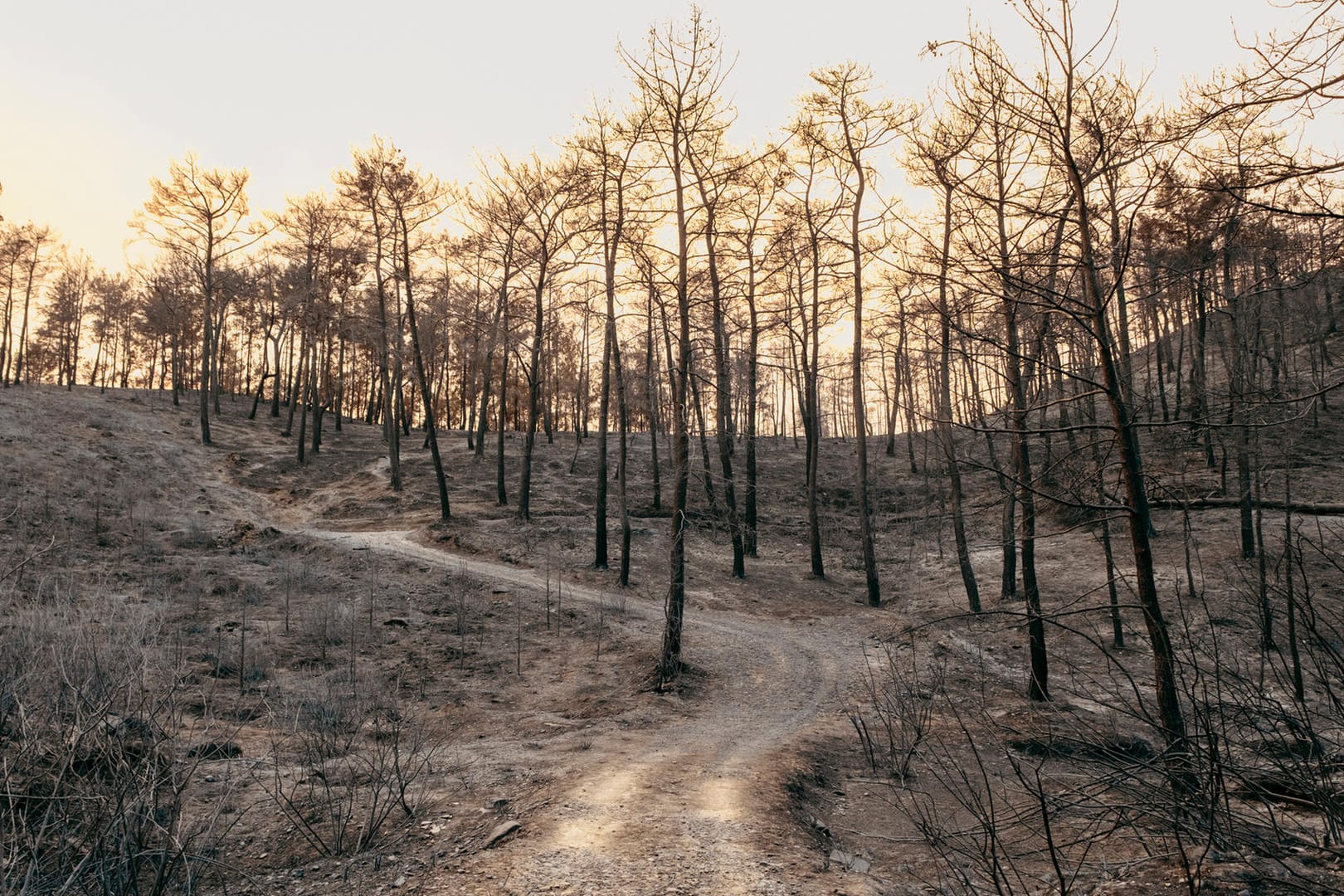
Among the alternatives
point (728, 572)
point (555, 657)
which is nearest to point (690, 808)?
point (555, 657)

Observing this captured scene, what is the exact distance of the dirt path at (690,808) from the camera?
5.71 m

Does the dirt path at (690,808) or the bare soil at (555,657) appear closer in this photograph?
the dirt path at (690,808)

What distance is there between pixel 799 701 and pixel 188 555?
17.3 meters

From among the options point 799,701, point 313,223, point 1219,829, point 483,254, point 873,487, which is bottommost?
point 799,701

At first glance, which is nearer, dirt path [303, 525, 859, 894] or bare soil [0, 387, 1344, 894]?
dirt path [303, 525, 859, 894]

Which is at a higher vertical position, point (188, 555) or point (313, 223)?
point (313, 223)

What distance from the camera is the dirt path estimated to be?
5.71 meters

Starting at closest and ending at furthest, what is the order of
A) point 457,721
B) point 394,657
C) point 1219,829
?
1. point 1219,829
2. point 457,721
3. point 394,657

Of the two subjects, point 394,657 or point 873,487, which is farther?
point 873,487

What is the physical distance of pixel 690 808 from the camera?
23.5ft

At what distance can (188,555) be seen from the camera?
62.5ft

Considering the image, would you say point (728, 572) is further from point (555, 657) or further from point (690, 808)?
point (690, 808)

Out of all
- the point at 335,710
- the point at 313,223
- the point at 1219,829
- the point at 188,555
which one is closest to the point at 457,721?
the point at 335,710

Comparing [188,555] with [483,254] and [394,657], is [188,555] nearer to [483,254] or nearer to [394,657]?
[394,657]
